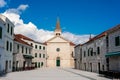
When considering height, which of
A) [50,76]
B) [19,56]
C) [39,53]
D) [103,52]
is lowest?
[50,76]

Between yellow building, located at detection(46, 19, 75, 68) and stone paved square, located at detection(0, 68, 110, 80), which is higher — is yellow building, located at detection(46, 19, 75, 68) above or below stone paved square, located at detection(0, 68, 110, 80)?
above

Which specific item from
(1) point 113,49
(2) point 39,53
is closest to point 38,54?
(2) point 39,53

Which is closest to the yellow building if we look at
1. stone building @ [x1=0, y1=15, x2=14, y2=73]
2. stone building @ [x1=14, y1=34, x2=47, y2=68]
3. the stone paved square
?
stone building @ [x1=14, y1=34, x2=47, y2=68]

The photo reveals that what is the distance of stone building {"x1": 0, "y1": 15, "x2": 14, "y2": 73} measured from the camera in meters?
33.9

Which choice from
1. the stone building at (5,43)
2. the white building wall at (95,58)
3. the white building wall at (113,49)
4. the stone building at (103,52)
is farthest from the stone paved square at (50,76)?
the white building wall at (95,58)

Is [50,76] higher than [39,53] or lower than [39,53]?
lower

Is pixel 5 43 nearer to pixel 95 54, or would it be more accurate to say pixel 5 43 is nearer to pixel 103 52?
pixel 103 52

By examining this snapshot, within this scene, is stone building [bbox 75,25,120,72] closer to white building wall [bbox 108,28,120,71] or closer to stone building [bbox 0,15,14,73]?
white building wall [bbox 108,28,120,71]

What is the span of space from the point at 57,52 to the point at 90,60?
3438 cm

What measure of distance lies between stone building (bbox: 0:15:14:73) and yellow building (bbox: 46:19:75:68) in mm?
39267

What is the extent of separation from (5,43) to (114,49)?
16.6 meters

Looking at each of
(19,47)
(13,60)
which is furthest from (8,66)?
(19,47)

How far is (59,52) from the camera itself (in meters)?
80.5

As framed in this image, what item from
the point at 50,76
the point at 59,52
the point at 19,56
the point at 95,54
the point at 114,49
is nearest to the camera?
the point at 50,76
